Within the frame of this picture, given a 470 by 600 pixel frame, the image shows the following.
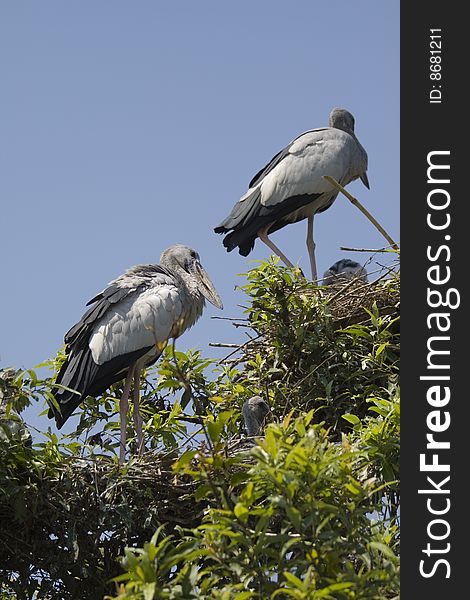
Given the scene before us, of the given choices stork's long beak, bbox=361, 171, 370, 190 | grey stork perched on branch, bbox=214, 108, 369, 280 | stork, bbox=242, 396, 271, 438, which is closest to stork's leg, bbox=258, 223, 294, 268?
grey stork perched on branch, bbox=214, 108, 369, 280

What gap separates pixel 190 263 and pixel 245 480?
4.37 m

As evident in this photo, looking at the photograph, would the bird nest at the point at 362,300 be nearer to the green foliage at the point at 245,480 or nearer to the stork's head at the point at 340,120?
the green foliage at the point at 245,480

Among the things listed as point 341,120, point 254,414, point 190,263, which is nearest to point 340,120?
point 341,120

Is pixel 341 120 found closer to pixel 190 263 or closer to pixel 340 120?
pixel 340 120

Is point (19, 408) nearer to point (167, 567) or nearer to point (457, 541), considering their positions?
point (167, 567)

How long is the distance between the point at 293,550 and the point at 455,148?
184 centimetres

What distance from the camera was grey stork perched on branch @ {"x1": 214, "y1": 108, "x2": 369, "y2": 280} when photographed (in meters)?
9.64

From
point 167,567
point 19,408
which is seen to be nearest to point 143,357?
point 19,408

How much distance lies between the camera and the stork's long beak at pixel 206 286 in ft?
28.9

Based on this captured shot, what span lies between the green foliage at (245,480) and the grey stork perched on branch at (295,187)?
56.8 inches

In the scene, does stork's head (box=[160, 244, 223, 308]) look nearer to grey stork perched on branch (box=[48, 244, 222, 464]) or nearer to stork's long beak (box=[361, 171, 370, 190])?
grey stork perched on branch (box=[48, 244, 222, 464])

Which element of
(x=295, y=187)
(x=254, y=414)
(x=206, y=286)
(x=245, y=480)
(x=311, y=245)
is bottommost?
(x=245, y=480)

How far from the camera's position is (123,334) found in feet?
26.6

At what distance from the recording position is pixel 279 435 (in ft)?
16.3
